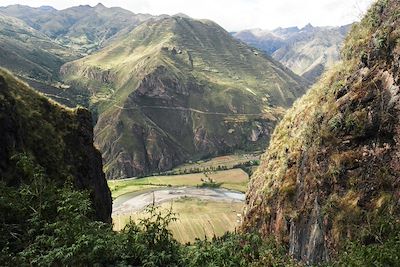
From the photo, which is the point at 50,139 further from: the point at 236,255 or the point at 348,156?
the point at 236,255

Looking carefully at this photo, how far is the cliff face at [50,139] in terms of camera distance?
41.6 meters

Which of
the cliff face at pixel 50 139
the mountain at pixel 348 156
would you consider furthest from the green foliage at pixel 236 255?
the cliff face at pixel 50 139

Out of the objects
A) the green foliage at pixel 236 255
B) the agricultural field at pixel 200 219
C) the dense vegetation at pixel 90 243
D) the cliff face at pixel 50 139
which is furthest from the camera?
the agricultural field at pixel 200 219

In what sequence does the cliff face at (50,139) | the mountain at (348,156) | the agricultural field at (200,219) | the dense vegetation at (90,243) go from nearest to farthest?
1. the dense vegetation at (90,243)
2. the mountain at (348,156)
3. the cliff face at (50,139)
4. the agricultural field at (200,219)

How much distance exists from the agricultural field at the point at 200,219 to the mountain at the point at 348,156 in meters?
107

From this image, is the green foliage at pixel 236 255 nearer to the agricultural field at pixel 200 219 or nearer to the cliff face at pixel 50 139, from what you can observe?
the cliff face at pixel 50 139

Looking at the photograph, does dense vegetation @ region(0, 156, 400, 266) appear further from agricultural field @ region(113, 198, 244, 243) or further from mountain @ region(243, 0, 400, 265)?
agricultural field @ region(113, 198, 244, 243)

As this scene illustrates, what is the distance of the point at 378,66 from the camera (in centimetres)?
3859

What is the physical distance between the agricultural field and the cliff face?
309ft

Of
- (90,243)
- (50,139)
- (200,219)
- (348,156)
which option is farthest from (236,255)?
(200,219)

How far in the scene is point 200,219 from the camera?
581ft

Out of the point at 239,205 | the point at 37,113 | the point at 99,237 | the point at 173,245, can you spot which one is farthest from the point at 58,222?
the point at 239,205

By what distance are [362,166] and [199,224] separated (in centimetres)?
14081

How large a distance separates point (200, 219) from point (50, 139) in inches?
5216
